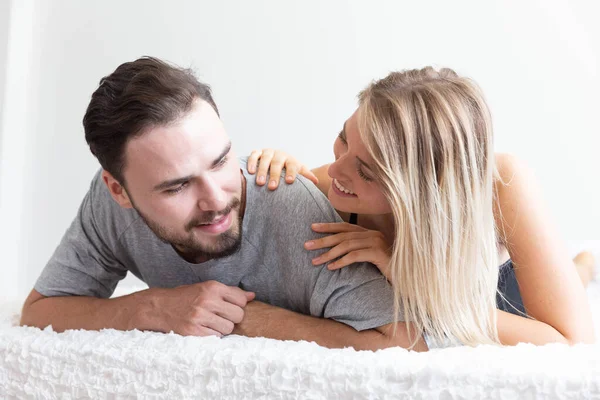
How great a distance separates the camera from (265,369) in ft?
3.85

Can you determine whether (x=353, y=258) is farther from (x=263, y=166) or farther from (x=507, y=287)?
(x=507, y=287)

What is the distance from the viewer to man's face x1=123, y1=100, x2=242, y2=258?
1.37 m

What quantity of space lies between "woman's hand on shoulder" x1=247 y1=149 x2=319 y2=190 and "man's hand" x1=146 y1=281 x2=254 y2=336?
0.24 meters

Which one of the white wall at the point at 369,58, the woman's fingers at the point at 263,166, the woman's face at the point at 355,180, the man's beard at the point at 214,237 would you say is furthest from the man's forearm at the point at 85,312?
the white wall at the point at 369,58

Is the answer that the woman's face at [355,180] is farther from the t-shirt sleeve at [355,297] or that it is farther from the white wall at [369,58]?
the white wall at [369,58]

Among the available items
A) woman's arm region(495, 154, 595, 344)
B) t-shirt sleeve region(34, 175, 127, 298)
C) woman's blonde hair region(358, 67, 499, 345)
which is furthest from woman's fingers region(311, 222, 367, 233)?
t-shirt sleeve region(34, 175, 127, 298)

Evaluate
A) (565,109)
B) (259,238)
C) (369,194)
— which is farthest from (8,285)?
(565,109)

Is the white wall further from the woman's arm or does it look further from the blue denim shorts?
the woman's arm

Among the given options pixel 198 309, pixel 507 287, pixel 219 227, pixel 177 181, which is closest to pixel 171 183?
pixel 177 181

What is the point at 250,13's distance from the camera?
2.75m

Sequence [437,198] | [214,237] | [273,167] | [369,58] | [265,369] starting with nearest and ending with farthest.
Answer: [265,369] → [437,198] → [214,237] → [273,167] → [369,58]

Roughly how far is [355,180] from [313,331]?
12.1 inches

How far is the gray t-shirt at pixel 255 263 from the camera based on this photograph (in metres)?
1.38

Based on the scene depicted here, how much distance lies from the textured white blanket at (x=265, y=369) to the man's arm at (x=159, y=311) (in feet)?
0.22
